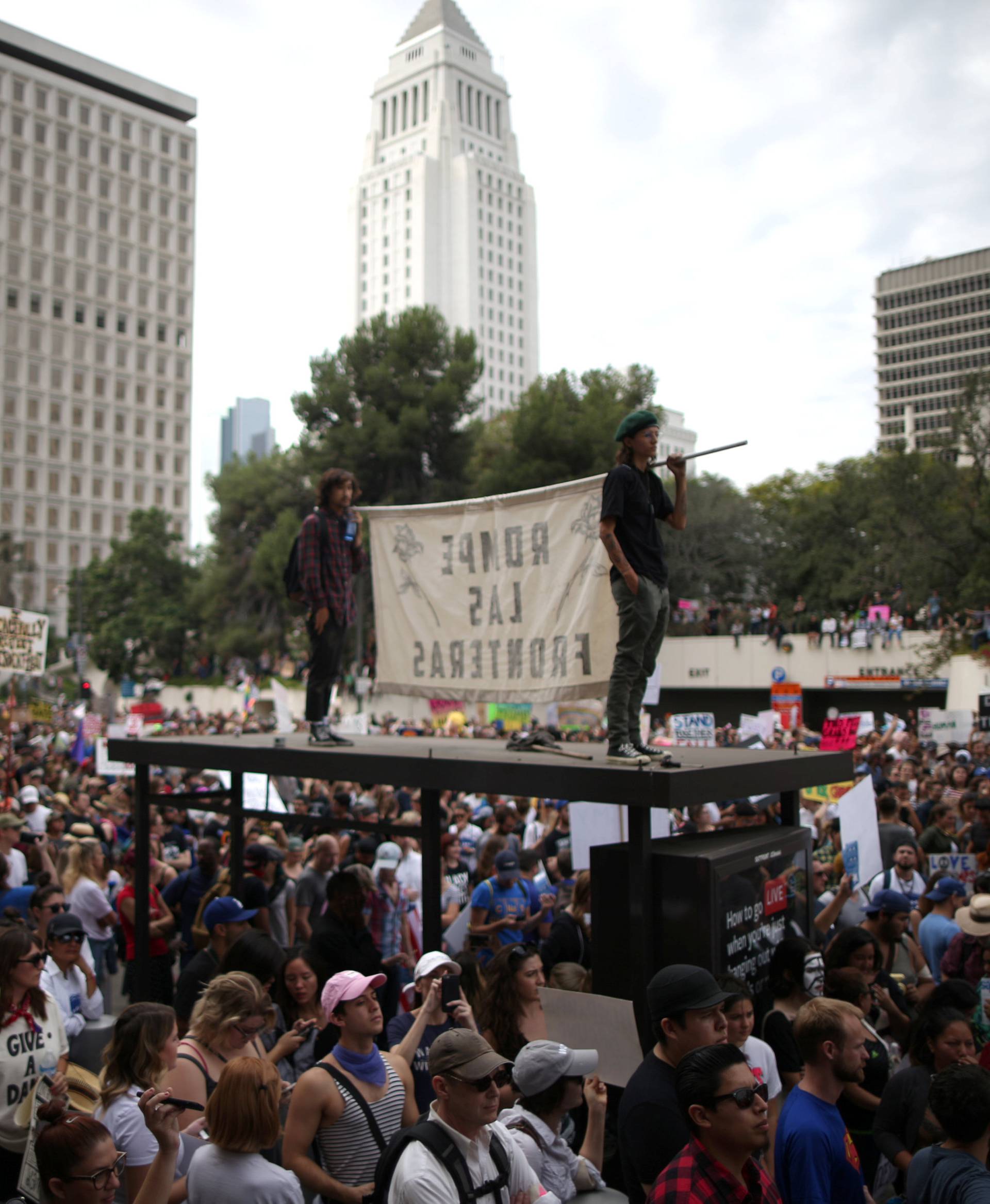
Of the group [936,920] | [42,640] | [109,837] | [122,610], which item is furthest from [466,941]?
[122,610]

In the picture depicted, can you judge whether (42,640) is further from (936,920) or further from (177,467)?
(177,467)

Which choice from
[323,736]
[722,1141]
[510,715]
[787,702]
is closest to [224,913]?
[323,736]

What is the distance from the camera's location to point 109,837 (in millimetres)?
11094

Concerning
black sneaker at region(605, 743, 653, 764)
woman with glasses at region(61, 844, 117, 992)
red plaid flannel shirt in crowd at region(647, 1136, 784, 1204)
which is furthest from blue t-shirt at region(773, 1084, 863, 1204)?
woman with glasses at region(61, 844, 117, 992)

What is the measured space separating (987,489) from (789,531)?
20670mm

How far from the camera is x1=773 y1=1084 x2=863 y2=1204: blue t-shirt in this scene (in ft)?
11.3

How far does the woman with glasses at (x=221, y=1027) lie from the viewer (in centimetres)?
413

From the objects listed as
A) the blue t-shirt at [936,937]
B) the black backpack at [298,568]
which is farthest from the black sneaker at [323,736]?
the blue t-shirt at [936,937]

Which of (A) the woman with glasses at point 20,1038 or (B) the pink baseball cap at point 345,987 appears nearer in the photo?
(B) the pink baseball cap at point 345,987

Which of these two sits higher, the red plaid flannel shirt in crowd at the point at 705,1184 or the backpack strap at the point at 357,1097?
→ the red plaid flannel shirt in crowd at the point at 705,1184

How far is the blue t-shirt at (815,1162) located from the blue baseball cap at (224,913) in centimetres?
335

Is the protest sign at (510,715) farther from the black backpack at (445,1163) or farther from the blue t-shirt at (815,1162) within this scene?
the black backpack at (445,1163)

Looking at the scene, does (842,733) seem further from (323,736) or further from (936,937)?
(323,736)

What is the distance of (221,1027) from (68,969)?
221 cm
